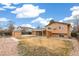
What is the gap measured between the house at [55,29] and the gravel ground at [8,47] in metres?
0.23

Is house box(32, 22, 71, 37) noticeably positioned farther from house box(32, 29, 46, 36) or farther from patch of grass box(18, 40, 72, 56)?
patch of grass box(18, 40, 72, 56)

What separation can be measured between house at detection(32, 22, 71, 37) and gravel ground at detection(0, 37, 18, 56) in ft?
0.77

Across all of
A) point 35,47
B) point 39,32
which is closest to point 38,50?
point 35,47

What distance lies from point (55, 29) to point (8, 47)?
1.59 ft

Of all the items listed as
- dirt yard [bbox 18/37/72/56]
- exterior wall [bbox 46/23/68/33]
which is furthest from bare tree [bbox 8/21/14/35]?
exterior wall [bbox 46/23/68/33]

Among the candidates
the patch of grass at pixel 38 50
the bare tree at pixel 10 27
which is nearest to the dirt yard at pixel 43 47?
the patch of grass at pixel 38 50

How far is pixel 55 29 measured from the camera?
212 cm

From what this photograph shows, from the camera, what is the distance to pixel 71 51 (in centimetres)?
211

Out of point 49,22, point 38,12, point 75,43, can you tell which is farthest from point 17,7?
point 75,43

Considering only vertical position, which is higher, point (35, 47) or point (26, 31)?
point (26, 31)

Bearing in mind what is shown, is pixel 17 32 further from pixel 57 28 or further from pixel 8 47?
pixel 57 28

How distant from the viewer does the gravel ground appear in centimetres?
209

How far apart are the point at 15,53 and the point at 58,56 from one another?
0.41 m

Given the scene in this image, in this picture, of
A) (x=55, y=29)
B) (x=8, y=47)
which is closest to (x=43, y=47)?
(x=55, y=29)
